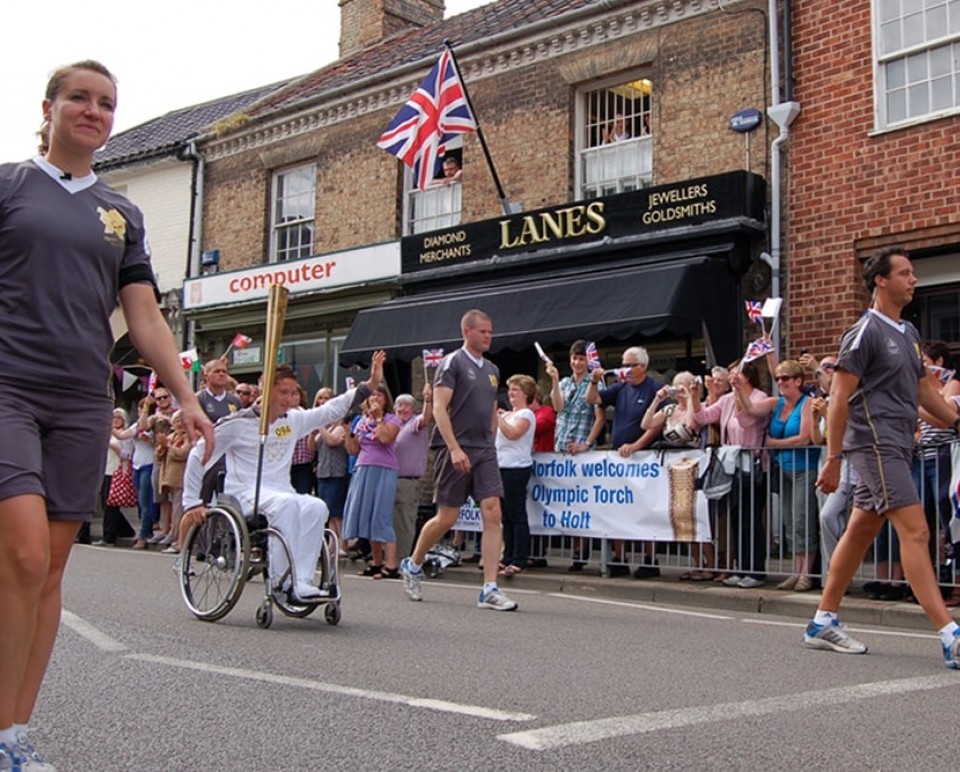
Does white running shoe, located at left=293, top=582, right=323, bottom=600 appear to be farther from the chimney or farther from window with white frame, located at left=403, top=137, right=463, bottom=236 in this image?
the chimney

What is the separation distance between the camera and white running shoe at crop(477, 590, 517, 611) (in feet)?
27.5

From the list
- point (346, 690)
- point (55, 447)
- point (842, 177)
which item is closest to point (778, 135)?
point (842, 177)

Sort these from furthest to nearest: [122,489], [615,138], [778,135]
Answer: [122,489], [615,138], [778,135]

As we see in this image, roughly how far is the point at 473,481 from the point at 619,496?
8.53 feet

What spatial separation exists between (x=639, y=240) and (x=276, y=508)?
8.22m

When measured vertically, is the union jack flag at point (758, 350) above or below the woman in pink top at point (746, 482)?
above

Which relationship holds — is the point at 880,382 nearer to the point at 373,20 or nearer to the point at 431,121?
the point at 431,121

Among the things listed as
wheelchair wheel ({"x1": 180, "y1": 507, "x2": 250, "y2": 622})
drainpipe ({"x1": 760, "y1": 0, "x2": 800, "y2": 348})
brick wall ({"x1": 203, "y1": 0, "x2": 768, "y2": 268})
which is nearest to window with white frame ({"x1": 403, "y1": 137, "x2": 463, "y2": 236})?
brick wall ({"x1": 203, "y1": 0, "x2": 768, "y2": 268})

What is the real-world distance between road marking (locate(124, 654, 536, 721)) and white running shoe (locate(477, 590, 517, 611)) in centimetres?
307

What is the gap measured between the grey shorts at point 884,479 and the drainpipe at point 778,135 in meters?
7.13

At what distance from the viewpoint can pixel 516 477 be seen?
445 inches

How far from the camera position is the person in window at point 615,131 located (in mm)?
15555

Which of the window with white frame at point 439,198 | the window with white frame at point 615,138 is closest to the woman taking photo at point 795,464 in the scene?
the window with white frame at point 615,138

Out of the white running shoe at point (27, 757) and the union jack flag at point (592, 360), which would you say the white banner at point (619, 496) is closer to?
the union jack flag at point (592, 360)
